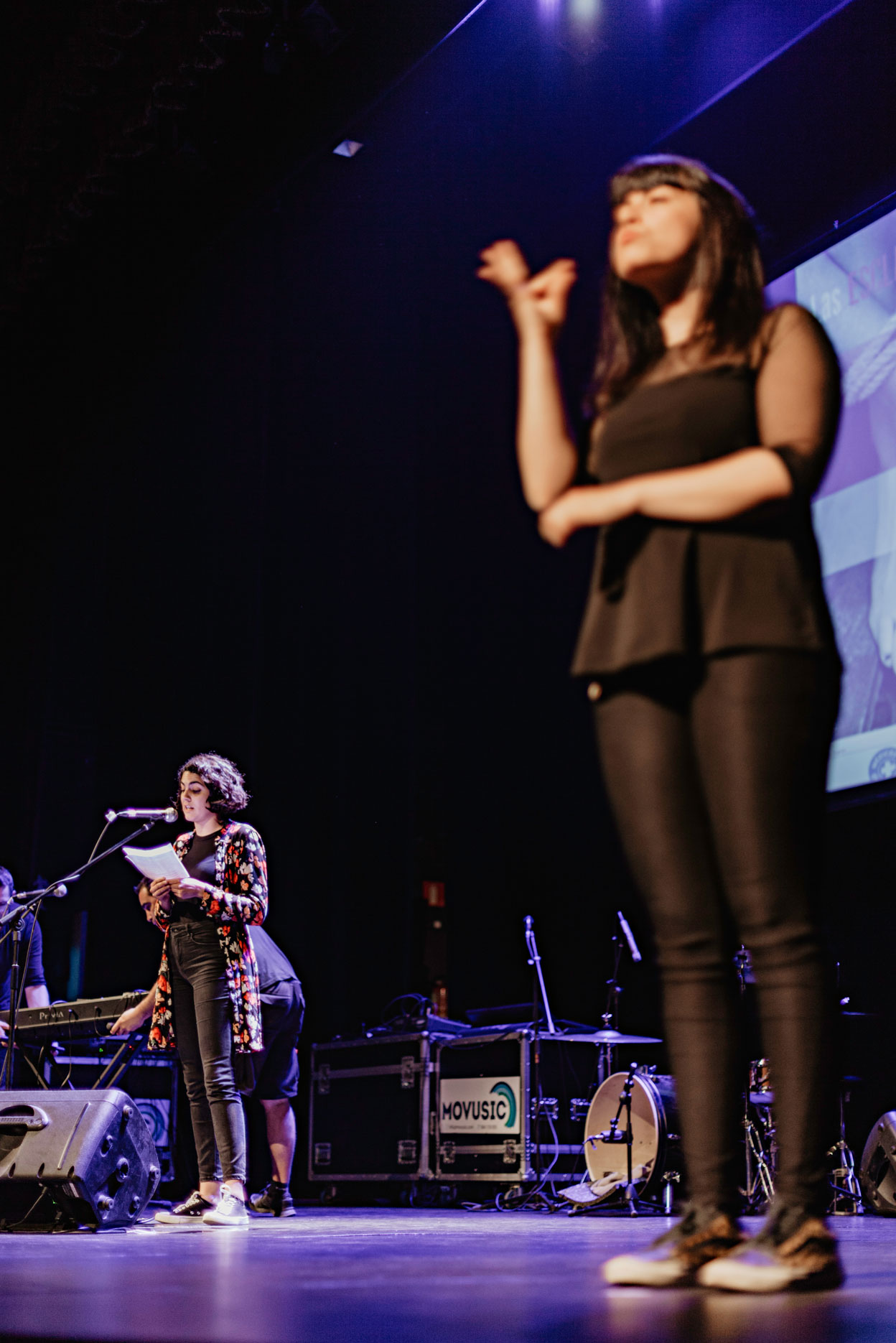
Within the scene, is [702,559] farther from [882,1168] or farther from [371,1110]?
[371,1110]

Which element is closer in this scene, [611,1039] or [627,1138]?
[627,1138]

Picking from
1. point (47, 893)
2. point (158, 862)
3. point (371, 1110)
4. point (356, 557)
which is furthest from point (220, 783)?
point (356, 557)

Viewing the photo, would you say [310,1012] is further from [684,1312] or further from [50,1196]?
[684,1312]

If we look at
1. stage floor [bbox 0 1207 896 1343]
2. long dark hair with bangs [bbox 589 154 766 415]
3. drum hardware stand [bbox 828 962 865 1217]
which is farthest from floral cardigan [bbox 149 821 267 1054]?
long dark hair with bangs [bbox 589 154 766 415]

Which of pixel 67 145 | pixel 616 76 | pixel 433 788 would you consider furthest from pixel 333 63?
pixel 433 788

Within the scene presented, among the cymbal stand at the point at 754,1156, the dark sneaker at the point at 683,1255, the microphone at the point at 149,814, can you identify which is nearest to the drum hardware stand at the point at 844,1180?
the cymbal stand at the point at 754,1156

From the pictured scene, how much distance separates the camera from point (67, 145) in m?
5.65

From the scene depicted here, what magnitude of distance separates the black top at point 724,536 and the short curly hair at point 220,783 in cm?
270

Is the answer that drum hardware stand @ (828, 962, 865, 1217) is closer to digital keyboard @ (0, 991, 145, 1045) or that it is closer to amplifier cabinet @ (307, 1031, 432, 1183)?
amplifier cabinet @ (307, 1031, 432, 1183)

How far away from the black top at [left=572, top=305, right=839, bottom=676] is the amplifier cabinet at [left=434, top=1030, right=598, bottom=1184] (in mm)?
4792

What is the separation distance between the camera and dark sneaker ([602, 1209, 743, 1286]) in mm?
1269

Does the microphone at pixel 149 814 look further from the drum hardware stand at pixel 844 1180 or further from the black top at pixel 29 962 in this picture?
the drum hardware stand at pixel 844 1180

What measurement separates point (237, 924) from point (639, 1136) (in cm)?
247

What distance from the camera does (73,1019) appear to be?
4.61 metres
